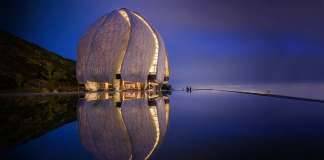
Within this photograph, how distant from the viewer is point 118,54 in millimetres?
42125

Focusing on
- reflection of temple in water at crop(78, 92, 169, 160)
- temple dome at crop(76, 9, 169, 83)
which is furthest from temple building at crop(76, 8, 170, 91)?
reflection of temple in water at crop(78, 92, 169, 160)

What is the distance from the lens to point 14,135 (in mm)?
7797

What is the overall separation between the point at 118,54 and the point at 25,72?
21508mm

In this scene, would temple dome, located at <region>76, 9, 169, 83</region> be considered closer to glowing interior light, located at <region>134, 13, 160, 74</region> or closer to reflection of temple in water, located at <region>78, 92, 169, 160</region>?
glowing interior light, located at <region>134, 13, 160, 74</region>

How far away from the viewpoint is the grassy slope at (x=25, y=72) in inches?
1457

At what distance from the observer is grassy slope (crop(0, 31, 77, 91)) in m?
37.0

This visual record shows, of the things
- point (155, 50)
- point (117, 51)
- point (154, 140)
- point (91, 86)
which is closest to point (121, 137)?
point (154, 140)

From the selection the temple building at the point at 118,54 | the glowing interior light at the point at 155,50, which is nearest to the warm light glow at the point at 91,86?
the temple building at the point at 118,54

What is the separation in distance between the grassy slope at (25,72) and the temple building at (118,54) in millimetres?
3803

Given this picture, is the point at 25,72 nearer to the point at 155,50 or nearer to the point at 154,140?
the point at 155,50

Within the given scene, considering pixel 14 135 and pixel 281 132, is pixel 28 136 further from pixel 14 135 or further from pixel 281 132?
pixel 281 132

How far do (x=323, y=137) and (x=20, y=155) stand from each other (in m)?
6.65

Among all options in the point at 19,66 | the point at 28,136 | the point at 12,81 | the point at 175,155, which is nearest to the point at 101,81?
the point at 12,81

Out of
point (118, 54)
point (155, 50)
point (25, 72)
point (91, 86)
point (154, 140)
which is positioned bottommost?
point (154, 140)
